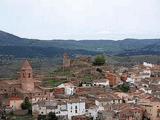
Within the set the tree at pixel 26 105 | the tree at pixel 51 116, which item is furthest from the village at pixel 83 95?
the tree at pixel 51 116

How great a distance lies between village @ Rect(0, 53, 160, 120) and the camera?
57.3 metres

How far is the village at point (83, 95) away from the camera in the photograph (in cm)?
5728

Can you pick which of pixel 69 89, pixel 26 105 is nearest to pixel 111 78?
pixel 69 89

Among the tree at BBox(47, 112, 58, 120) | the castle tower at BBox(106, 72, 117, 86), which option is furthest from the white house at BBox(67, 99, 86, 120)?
the castle tower at BBox(106, 72, 117, 86)

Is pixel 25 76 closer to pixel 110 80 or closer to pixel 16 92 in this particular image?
pixel 16 92

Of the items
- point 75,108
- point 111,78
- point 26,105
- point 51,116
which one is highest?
point 111,78

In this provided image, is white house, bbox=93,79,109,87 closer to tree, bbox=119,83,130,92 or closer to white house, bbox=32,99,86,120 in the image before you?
tree, bbox=119,83,130,92

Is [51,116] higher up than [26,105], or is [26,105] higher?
[26,105]

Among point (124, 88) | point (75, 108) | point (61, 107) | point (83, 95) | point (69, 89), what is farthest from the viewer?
point (124, 88)

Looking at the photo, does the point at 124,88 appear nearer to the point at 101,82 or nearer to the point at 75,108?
the point at 101,82

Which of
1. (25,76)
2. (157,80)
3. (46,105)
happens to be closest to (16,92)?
(25,76)

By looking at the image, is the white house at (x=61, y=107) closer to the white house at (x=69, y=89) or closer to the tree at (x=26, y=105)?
the tree at (x=26, y=105)

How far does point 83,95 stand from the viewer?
6556 cm

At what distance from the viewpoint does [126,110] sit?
57.8 meters
